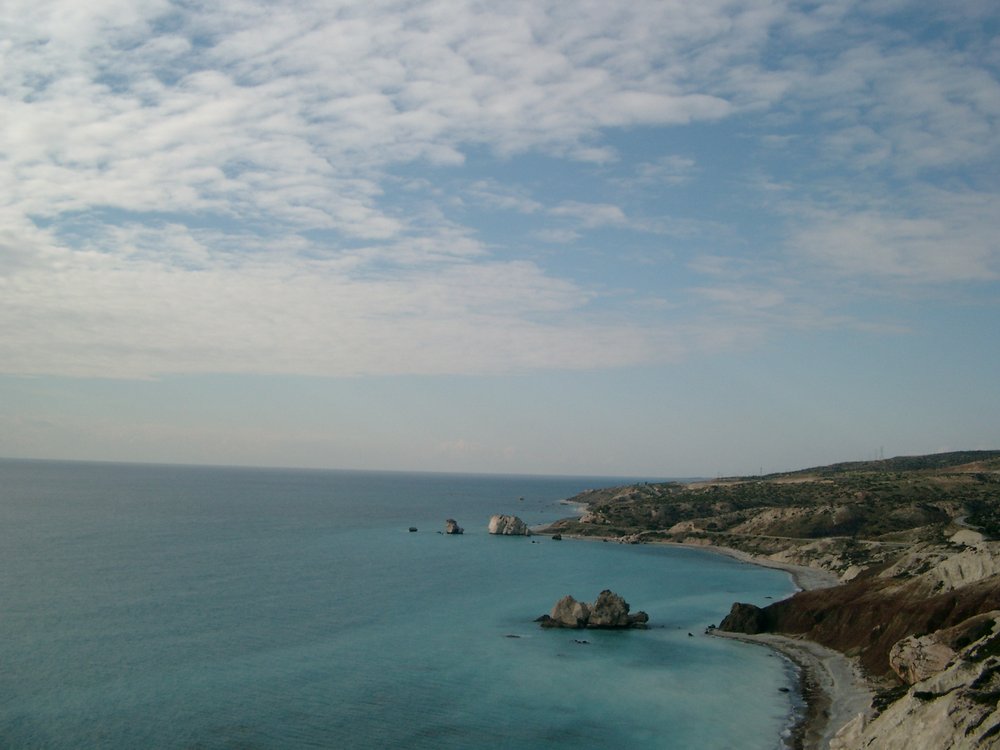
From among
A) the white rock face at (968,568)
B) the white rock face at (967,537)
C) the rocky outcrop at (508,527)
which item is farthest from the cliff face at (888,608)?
the rocky outcrop at (508,527)

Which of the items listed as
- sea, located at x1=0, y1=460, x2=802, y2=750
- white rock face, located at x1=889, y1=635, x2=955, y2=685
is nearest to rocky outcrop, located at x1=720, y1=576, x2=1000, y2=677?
white rock face, located at x1=889, y1=635, x2=955, y2=685

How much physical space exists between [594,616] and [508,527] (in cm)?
9150

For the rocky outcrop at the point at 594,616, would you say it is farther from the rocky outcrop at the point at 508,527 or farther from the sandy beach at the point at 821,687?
the rocky outcrop at the point at 508,527

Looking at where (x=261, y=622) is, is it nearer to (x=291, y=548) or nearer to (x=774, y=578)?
(x=291, y=548)

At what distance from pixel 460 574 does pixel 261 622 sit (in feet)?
130

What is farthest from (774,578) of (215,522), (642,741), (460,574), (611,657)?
(215,522)

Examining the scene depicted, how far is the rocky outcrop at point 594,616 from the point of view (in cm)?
7212

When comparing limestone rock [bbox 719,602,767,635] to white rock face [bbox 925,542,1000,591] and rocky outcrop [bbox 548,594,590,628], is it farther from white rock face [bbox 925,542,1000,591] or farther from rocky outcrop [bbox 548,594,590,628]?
white rock face [bbox 925,542,1000,591]

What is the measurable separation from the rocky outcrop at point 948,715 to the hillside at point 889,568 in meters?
0.07

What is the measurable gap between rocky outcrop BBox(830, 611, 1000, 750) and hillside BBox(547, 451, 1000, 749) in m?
0.07

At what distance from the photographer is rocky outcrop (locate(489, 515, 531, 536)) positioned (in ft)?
532

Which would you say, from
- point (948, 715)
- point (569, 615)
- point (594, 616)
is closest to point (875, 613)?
point (594, 616)

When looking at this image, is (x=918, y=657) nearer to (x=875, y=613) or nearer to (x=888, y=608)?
(x=888, y=608)

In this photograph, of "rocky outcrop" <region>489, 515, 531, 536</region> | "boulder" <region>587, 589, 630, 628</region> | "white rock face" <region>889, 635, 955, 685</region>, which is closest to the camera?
"white rock face" <region>889, 635, 955, 685</region>
